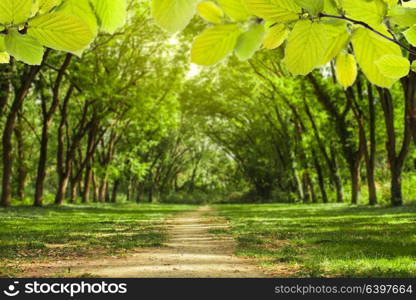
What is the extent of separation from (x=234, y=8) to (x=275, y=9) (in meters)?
0.08

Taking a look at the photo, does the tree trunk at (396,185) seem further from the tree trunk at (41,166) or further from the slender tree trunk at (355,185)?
the tree trunk at (41,166)

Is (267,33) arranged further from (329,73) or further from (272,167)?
(272,167)

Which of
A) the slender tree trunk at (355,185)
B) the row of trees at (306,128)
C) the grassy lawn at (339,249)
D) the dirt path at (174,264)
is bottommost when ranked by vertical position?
the dirt path at (174,264)

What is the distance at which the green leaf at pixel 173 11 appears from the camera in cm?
→ 69

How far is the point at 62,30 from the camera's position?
715 millimetres

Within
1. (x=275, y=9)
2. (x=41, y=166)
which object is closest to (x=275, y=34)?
(x=275, y=9)

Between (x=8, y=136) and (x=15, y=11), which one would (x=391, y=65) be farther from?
(x=8, y=136)

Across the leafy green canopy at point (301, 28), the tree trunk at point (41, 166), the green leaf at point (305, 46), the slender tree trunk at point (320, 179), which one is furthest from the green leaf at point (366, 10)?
the slender tree trunk at point (320, 179)

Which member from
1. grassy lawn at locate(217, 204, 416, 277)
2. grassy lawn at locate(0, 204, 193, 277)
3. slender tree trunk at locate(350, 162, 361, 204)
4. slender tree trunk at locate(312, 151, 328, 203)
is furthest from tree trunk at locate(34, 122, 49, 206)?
slender tree trunk at locate(312, 151, 328, 203)

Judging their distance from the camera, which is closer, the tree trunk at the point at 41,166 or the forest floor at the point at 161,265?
the forest floor at the point at 161,265

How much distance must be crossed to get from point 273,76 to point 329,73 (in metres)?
4.33

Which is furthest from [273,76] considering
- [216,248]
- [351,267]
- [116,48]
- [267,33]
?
[267,33]

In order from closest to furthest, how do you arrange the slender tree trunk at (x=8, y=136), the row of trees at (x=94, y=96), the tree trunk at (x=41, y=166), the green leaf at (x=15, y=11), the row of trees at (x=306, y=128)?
1. the green leaf at (x=15, y=11)
2. the slender tree trunk at (x=8, y=136)
3. the row of trees at (x=94, y=96)
4. the tree trunk at (x=41, y=166)
5. the row of trees at (x=306, y=128)

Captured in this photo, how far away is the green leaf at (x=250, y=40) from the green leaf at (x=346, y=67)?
280 mm
